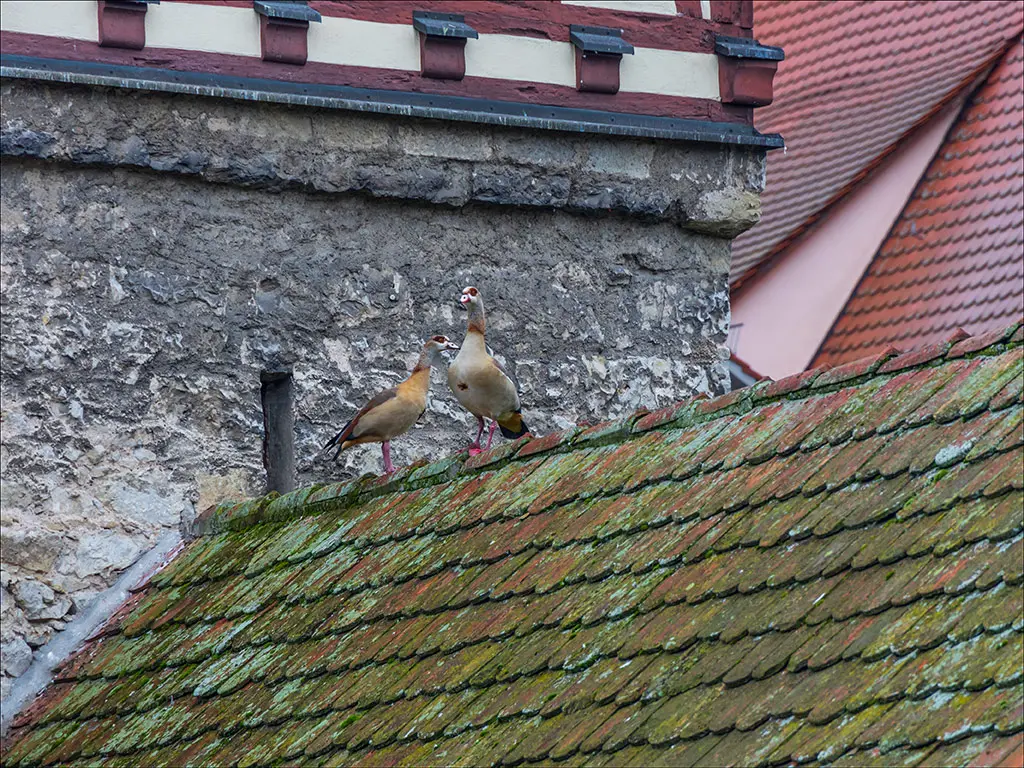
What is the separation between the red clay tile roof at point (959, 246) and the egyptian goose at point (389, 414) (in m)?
8.95

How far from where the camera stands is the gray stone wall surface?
25.6 feet

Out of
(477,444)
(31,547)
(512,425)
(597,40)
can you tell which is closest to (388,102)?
(597,40)

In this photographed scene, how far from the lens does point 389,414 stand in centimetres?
744

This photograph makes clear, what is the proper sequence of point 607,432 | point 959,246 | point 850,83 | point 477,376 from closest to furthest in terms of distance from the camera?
point 607,432
point 477,376
point 959,246
point 850,83

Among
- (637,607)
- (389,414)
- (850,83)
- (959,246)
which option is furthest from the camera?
(850,83)

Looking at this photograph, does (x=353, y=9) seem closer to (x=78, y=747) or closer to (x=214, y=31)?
(x=214, y=31)

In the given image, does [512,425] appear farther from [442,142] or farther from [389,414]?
[442,142]

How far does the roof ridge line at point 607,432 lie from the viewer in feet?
17.5

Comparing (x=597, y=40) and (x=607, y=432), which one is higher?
(x=597, y=40)

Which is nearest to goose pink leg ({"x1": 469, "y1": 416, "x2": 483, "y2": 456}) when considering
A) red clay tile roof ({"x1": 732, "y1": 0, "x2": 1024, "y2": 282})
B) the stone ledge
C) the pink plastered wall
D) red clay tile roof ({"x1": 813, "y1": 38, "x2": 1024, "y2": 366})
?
the stone ledge

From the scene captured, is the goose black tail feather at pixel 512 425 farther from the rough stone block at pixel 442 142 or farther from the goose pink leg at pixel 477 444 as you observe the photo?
the rough stone block at pixel 442 142

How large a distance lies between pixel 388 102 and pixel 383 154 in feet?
0.69

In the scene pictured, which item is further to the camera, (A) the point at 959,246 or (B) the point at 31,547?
(A) the point at 959,246

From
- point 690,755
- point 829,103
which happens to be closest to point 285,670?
point 690,755
